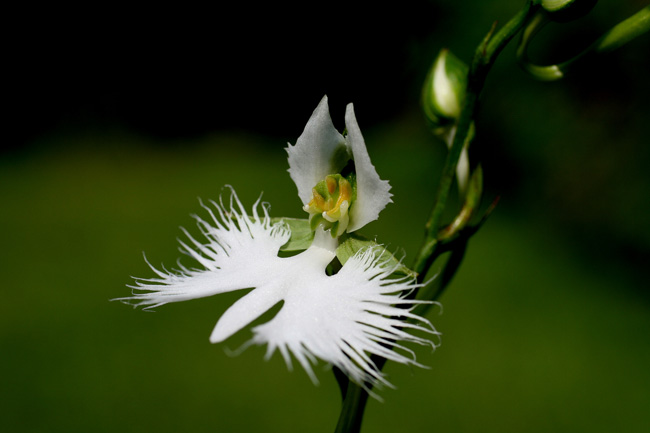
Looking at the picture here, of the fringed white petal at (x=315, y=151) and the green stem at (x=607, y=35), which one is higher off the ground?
the fringed white petal at (x=315, y=151)

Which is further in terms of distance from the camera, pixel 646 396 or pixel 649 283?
pixel 649 283

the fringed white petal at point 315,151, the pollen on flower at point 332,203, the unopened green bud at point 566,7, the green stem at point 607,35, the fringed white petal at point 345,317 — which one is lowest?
the fringed white petal at point 345,317

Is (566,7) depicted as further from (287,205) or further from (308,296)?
(287,205)

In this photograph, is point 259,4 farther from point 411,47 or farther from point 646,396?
point 646,396

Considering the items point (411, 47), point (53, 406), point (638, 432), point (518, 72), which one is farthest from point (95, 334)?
point (411, 47)

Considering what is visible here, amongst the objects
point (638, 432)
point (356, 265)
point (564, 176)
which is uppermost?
point (564, 176)

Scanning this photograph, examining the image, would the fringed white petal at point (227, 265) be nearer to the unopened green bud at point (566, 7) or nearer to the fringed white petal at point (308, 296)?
the fringed white petal at point (308, 296)

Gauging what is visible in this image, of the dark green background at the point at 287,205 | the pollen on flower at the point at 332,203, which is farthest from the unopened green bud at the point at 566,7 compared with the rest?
the pollen on flower at the point at 332,203
